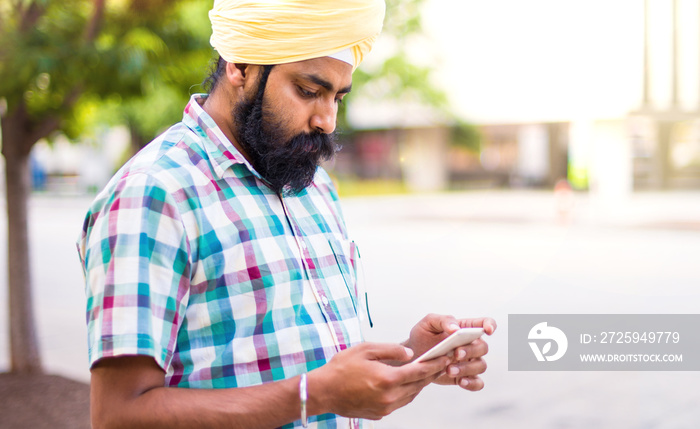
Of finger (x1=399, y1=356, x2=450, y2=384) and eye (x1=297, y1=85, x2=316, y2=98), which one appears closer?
finger (x1=399, y1=356, x2=450, y2=384)

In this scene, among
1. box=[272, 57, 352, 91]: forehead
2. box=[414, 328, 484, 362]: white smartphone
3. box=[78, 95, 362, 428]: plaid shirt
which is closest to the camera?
box=[78, 95, 362, 428]: plaid shirt

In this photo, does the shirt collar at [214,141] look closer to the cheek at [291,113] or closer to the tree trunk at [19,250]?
the cheek at [291,113]

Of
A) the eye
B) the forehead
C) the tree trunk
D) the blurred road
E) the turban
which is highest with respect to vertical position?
the turban

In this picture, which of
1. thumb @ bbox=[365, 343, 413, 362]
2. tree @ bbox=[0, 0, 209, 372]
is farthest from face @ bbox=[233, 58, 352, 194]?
tree @ bbox=[0, 0, 209, 372]

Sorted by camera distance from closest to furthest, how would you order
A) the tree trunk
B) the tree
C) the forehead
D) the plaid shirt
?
the plaid shirt, the forehead, the tree, the tree trunk

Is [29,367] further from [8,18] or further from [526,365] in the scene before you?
[526,365]

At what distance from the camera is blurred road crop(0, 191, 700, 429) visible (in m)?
5.24

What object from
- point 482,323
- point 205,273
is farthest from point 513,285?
point 205,273

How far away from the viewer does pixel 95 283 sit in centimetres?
127

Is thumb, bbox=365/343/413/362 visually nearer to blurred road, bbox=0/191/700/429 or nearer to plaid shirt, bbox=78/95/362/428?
plaid shirt, bbox=78/95/362/428

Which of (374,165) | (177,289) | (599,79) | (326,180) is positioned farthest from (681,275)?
(374,165)

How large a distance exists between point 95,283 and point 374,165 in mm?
38824

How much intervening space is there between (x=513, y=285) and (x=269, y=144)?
8.81m

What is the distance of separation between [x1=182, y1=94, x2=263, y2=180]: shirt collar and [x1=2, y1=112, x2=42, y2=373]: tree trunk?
3.98 metres
